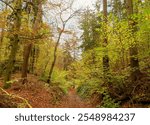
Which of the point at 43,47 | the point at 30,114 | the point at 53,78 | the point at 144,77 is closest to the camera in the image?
the point at 30,114

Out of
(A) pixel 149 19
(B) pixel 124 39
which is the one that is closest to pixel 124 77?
(B) pixel 124 39

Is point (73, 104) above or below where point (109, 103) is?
below

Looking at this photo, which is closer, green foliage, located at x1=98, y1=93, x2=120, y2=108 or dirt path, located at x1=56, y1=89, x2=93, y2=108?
green foliage, located at x1=98, y1=93, x2=120, y2=108

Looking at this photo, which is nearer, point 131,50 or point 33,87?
point 131,50

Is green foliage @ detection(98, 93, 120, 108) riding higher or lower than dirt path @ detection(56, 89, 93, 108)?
higher

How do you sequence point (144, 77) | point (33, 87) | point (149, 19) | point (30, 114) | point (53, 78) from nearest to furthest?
1. point (30, 114)
2. point (149, 19)
3. point (144, 77)
4. point (33, 87)
5. point (53, 78)

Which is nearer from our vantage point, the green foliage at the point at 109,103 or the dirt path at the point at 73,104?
the green foliage at the point at 109,103

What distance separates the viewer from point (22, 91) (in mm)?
16609

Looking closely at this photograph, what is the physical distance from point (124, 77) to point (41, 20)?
6.62m

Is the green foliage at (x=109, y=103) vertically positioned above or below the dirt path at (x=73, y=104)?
above

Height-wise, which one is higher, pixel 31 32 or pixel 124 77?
pixel 31 32

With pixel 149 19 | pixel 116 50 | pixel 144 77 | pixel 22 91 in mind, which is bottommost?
pixel 22 91

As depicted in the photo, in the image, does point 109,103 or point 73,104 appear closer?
point 109,103

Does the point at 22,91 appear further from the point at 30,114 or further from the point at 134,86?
the point at 30,114
